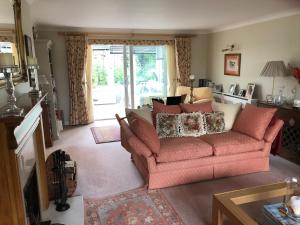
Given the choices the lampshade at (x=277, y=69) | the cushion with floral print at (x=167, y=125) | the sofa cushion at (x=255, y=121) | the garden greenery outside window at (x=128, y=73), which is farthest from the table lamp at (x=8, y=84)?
the garden greenery outside window at (x=128, y=73)

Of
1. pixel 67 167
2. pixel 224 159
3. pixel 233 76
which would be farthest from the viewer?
pixel 233 76

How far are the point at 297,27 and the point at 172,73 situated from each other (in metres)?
3.31

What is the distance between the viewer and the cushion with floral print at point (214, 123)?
3619 mm

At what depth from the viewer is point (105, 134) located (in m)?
5.27

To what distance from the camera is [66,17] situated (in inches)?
175

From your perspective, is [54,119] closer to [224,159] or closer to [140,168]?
[140,168]

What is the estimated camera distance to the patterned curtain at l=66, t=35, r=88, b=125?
5.80 m

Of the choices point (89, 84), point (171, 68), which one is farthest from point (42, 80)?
point (171, 68)

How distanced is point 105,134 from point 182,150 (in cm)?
262

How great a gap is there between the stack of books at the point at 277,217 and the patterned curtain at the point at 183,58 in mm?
5169

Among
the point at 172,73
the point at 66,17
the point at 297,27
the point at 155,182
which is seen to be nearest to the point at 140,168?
the point at 155,182

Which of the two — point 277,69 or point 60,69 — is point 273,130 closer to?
point 277,69

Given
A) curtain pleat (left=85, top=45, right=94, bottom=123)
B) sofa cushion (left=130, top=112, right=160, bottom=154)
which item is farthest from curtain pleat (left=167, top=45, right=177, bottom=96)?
sofa cushion (left=130, top=112, right=160, bottom=154)

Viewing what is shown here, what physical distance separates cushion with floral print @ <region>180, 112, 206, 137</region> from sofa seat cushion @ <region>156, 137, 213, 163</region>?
276mm
